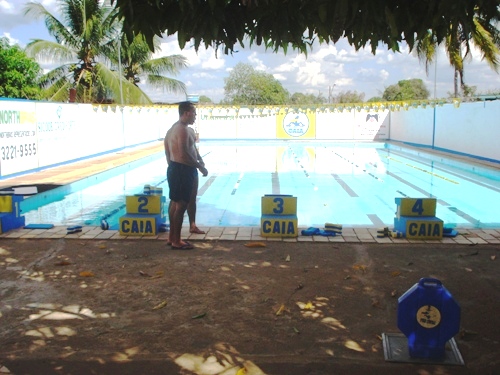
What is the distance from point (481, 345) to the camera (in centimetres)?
334

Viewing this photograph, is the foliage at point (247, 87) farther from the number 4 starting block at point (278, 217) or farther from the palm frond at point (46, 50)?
the number 4 starting block at point (278, 217)

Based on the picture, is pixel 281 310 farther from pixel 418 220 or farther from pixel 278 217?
pixel 418 220

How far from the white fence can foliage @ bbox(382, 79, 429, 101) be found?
1232 inches

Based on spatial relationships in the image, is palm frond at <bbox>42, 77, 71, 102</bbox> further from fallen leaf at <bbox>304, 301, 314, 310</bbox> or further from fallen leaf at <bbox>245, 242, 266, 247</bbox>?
fallen leaf at <bbox>304, 301, 314, 310</bbox>

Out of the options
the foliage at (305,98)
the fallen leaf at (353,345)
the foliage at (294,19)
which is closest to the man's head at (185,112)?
the foliage at (294,19)

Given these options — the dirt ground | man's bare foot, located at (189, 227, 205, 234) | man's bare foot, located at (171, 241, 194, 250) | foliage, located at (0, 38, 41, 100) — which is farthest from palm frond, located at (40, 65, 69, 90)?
man's bare foot, located at (171, 241, 194, 250)

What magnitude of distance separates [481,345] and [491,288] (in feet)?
4.04

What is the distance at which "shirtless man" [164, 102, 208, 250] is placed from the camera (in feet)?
18.4

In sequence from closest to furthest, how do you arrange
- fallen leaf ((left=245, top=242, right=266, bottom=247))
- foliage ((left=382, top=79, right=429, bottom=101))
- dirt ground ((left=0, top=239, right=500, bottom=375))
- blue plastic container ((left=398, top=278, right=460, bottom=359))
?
blue plastic container ((left=398, top=278, right=460, bottom=359)) < dirt ground ((left=0, top=239, right=500, bottom=375)) < fallen leaf ((left=245, top=242, right=266, bottom=247)) < foliage ((left=382, top=79, right=429, bottom=101))

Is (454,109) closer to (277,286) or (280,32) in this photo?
(277,286)

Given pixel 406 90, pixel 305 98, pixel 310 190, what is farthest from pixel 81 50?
pixel 305 98

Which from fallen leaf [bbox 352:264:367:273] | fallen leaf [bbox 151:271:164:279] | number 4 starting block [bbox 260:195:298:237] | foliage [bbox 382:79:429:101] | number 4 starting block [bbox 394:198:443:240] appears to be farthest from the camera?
foliage [bbox 382:79:429:101]

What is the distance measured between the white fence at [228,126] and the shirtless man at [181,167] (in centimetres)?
786

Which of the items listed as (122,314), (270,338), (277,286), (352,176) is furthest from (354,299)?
(352,176)
